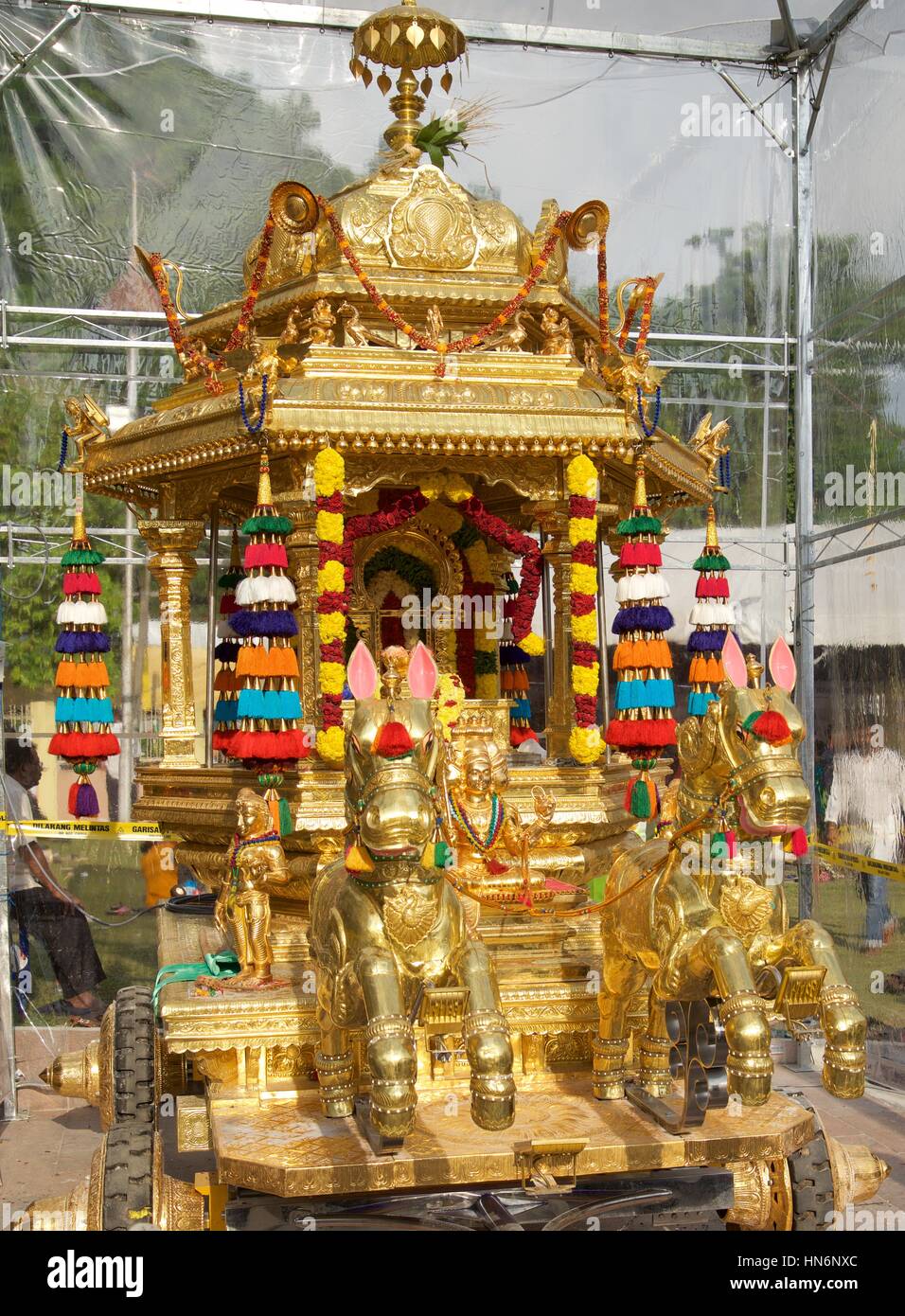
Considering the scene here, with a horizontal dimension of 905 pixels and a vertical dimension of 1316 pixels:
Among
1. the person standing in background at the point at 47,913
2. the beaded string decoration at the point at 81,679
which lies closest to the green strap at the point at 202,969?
the beaded string decoration at the point at 81,679

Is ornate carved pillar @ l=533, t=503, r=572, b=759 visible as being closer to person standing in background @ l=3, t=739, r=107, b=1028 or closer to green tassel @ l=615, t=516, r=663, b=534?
green tassel @ l=615, t=516, r=663, b=534

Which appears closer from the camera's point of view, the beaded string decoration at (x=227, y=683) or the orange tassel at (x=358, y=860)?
the orange tassel at (x=358, y=860)

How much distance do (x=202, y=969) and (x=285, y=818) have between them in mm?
914

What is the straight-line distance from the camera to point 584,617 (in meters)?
7.30

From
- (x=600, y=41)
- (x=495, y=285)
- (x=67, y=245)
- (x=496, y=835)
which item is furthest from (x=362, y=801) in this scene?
(x=600, y=41)

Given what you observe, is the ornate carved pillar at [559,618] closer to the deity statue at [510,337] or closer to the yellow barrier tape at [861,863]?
the deity statue at [510,337]

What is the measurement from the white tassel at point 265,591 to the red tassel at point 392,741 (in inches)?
69.4

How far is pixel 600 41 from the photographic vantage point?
496 inches

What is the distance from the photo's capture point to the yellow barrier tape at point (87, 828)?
11695 mm

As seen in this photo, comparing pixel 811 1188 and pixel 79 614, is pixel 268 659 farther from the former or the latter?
pixel 811 1188

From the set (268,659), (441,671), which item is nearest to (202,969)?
(268,659)

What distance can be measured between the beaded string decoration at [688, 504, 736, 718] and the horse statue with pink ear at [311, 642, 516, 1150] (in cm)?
328

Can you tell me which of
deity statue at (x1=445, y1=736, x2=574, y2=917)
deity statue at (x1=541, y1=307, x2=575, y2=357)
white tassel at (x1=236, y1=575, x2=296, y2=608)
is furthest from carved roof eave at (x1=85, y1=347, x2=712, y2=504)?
deity statue at (x1=445, y1=736, x2=574, y2=917)

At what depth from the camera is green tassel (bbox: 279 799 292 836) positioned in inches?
257
